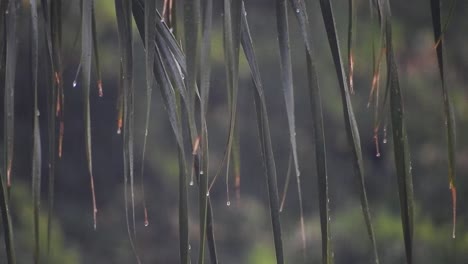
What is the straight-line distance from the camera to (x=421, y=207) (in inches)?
82.4

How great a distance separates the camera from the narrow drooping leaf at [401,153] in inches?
22.6

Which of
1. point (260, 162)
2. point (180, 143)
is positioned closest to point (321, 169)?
point (180, 143)

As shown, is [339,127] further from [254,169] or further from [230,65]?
[230,65]

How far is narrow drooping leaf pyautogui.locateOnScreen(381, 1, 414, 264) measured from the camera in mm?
575

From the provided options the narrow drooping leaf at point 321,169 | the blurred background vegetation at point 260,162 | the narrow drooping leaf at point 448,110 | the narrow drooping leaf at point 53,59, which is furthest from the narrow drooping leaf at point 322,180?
the blurred background vegetation at point 260,162

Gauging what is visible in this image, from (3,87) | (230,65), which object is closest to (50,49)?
(3,87)

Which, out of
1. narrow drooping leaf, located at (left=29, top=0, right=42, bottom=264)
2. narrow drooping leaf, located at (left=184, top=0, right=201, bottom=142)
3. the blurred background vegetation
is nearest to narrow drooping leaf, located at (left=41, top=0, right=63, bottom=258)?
narrow drooping leaf, located at (left=29, top=0, right=42, bottom=264)

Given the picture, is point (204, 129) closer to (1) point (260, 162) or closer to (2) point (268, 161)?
(2) point (268, 161)

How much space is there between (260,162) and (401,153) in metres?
1.47

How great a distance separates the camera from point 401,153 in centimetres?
59

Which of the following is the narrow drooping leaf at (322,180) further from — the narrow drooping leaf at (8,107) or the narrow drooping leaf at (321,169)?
the narrow drooping leaf at (8,107)

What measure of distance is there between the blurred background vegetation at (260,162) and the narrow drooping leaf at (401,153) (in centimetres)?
142

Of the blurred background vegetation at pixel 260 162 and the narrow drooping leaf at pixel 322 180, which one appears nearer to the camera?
the narrow drooping leaf at pixel 322 180

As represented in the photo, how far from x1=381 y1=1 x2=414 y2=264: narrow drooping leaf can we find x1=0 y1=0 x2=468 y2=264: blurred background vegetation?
1.42 meters
